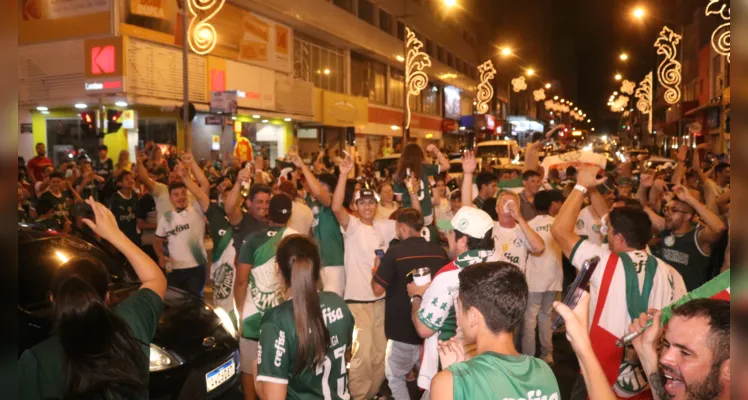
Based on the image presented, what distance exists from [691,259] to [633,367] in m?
3.04

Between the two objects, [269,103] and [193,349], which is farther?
[269,103]

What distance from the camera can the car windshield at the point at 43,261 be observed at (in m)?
5.46

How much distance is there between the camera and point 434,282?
4.22 metres

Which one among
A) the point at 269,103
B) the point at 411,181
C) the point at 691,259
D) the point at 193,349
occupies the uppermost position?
the point at 269,103

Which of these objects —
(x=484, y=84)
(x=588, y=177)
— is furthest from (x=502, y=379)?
(x=484, y=84)

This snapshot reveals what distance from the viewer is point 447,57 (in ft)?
186

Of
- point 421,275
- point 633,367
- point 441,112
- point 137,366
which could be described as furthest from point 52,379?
point 441,112

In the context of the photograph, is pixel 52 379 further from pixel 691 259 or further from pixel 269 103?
pixel 269 103

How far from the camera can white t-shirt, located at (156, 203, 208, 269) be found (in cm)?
786

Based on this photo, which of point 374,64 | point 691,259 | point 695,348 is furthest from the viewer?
point 374,64

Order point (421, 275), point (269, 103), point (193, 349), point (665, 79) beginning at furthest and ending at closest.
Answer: point (269, 103) → point (665, 79) → point (193, 349) → point (421, 275)

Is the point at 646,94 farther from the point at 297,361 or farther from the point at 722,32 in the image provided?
the point at 297,361

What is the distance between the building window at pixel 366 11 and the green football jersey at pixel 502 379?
1484 inches

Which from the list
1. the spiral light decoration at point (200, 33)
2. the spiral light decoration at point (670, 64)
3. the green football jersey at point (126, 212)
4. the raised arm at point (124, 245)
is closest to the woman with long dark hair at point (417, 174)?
the green football jersey at point (126, 212)
